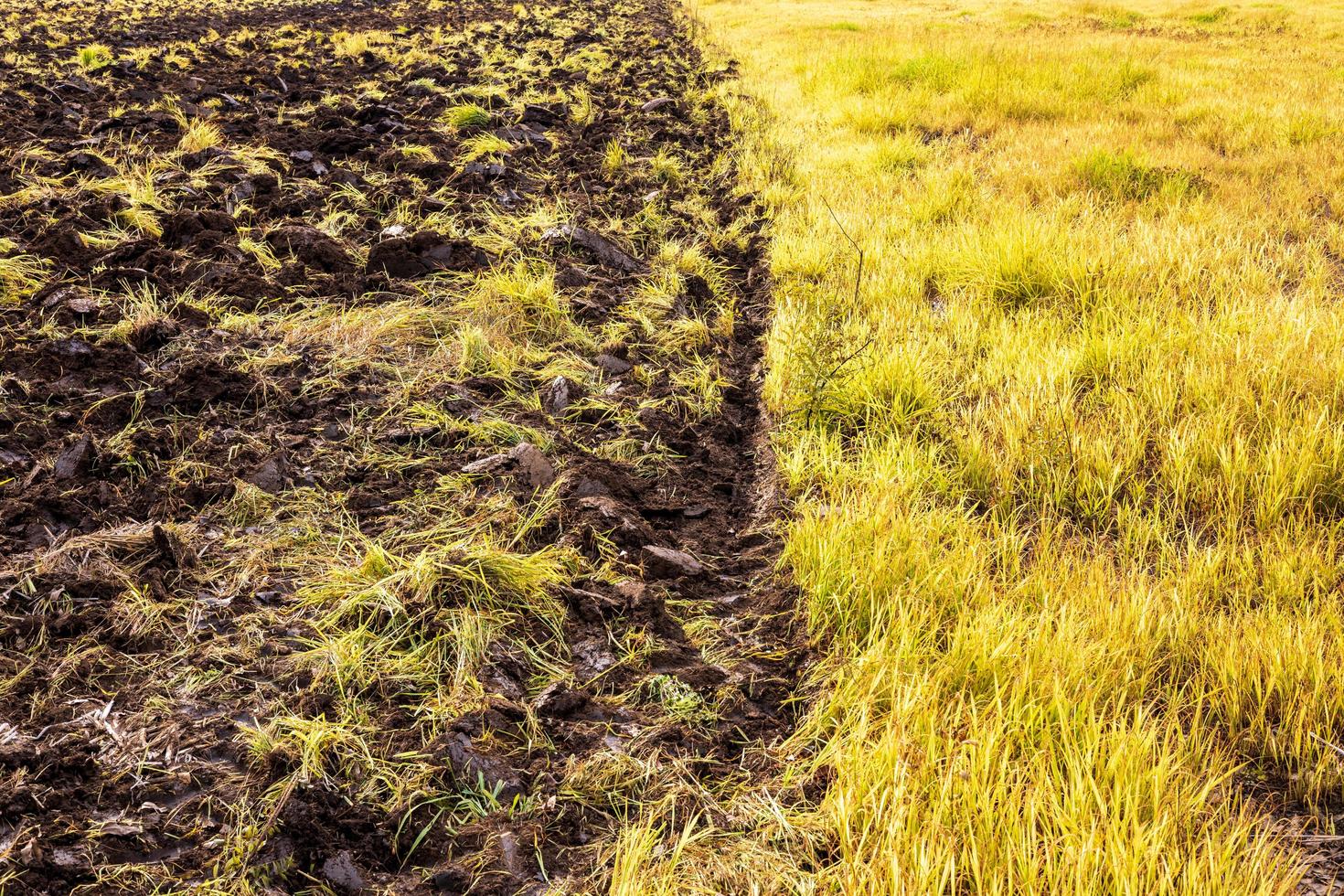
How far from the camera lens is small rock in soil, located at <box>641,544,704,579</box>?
7.68 feet

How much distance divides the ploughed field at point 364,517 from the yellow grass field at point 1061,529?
29 centimetres

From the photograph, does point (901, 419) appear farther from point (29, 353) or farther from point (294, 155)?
point (294, 155)

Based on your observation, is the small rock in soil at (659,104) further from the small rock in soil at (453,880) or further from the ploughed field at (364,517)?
the small rock in soil at (453,880)

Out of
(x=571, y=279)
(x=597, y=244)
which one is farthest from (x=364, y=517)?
(x=597, y=244)

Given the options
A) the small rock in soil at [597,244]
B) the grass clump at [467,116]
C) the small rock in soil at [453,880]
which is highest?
the grass clump at [467,116]

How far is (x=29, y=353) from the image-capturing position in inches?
120

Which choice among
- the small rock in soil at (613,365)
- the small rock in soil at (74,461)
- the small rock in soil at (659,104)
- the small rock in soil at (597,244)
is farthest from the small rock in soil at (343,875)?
the small rock in soil at (659,104)

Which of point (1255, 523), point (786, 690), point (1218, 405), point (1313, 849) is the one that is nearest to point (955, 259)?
point (1218, 405)

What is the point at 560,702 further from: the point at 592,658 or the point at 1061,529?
the point at 1061,529

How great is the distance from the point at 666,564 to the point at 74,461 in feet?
6.67

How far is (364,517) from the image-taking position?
250cm

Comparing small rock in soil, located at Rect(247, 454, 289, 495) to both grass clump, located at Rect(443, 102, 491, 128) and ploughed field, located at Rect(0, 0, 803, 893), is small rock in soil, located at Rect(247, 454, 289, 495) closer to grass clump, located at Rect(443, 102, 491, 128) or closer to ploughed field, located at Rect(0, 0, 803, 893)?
ploughed field, located at Rect(0, 0, 803, 893)

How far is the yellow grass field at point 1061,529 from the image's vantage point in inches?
56.0

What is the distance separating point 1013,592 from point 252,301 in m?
3.57
